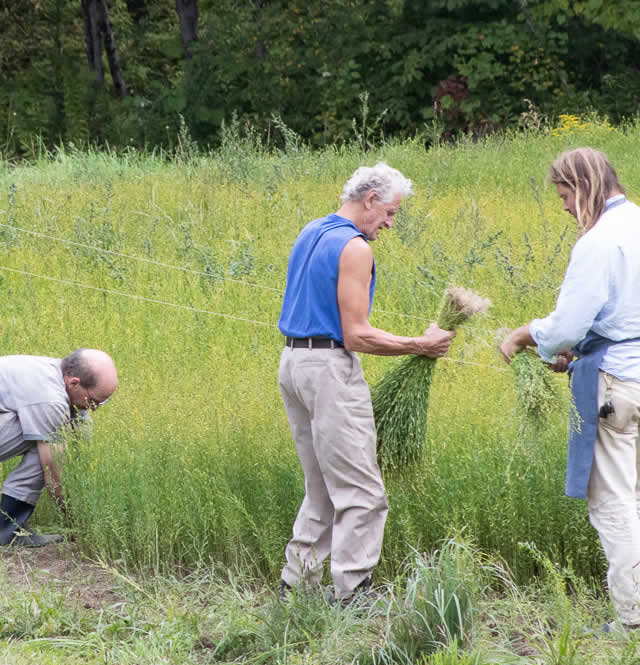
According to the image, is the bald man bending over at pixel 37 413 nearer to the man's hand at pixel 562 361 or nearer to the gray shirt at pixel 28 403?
the gray shirt at pixel 28 403

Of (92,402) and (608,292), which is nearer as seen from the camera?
(608,292)

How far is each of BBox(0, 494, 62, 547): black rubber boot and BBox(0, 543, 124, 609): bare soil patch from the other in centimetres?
4

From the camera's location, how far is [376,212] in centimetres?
383

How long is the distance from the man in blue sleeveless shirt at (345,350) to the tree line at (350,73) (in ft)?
38.8

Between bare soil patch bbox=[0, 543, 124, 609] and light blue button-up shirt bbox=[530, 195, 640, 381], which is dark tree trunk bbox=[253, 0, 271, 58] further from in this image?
light blue button-up shirt bbox=[530, 195, 640, 381]

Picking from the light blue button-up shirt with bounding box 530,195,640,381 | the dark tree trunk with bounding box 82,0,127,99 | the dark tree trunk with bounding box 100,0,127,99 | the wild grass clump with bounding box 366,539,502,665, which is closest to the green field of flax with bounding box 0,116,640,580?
the light blue button-up shirt with bounding box 530,195,640,381

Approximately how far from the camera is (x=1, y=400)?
4.87 metres

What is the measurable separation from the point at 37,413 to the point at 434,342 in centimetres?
210

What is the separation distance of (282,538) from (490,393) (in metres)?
1.58

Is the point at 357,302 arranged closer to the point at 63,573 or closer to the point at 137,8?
the point at 63,573

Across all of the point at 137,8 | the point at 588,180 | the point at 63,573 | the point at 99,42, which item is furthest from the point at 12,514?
the point at 137,8

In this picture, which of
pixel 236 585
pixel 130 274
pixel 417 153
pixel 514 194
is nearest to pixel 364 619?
pixel 236 585

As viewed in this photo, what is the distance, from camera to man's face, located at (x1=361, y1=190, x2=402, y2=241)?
3.81 metres

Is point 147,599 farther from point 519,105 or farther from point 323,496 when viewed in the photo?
point 519,105
